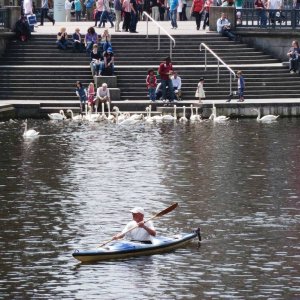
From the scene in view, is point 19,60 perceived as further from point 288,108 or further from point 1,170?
point 1,170

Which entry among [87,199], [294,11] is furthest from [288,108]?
[87,199]

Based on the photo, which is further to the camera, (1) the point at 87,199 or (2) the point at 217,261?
(1) the point at 87,199

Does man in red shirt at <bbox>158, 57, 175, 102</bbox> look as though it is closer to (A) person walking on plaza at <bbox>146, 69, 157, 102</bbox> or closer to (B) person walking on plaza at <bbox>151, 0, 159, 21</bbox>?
(A) person walking on plaza at <bbox>146, 69, 157, 102</bbox>

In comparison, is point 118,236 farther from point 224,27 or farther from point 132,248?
point 224,27

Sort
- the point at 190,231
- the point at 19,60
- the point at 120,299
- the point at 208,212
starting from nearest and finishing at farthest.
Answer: the point at 120,299 → the point at 190,231 → the point at 208,212 → the point at 19,60

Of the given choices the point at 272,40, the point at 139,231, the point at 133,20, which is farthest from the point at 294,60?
the point at 139,231

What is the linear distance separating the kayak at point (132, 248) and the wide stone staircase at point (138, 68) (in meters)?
31.4

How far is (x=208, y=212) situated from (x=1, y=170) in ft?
34.1

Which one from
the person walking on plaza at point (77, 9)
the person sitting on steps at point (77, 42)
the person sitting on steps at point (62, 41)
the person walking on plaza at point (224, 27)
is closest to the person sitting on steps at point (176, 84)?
the person sitting on steps at point (77, 42)

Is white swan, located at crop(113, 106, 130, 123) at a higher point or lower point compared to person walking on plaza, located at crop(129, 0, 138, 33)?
lower

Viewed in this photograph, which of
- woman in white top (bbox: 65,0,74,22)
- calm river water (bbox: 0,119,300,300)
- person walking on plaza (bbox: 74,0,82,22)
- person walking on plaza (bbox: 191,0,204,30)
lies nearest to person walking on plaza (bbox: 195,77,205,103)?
calm river water (bbox: 0,119,300,300)

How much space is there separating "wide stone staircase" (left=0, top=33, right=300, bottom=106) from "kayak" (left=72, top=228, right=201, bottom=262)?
31405mm

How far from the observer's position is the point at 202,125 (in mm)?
63469

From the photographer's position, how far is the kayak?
117 feet
